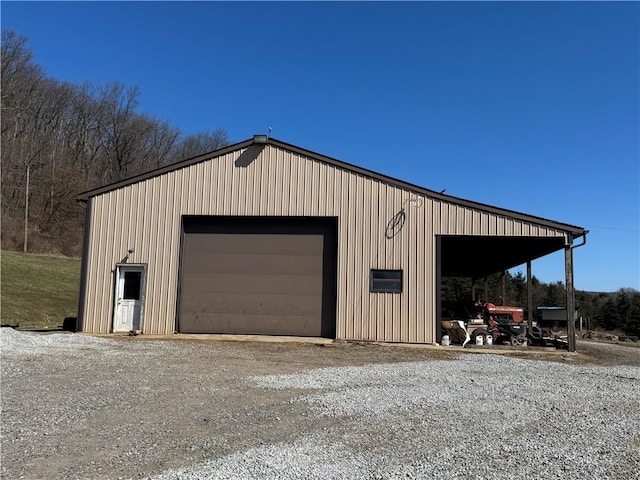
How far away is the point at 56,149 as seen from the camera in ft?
152

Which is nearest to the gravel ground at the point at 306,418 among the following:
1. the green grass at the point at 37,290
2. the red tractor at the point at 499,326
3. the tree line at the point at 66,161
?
the red tractor at the point at 499,326

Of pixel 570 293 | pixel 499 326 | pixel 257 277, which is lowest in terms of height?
→ pixel 499 326

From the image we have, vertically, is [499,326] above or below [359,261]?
below

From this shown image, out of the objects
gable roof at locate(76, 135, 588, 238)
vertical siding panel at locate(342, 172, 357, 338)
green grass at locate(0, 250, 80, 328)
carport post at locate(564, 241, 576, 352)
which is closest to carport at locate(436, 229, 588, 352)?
carport post at locate(564, 241, 576, 352)

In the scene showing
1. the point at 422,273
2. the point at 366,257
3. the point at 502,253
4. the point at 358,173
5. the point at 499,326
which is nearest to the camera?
the point at 422,273

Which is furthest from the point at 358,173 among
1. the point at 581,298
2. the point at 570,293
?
the point at 581,298

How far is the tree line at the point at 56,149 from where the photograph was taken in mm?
40219

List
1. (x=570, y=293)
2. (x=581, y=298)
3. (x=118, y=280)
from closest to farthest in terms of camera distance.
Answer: (x=570, y=293)
(x=118, y=280)
(x=581, y=298)

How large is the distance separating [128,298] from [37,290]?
13421mm

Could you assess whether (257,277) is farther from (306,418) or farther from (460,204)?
(306,418)

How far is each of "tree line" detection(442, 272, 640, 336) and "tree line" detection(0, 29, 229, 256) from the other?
103 ft

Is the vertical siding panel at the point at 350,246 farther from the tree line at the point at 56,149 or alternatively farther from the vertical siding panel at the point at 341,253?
the tree line at the point at 56,149

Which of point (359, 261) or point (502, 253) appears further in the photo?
point (502, 253)

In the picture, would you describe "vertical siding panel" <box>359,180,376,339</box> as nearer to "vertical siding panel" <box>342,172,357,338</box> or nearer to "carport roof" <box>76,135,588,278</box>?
"vertical siding panel" <box>342,172,357,338</box>
